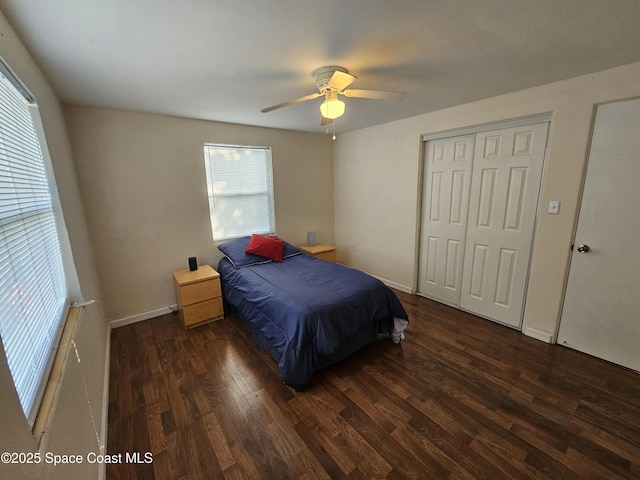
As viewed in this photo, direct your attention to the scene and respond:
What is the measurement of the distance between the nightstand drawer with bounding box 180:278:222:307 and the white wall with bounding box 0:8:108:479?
79 cm

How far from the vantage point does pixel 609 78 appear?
1930mm

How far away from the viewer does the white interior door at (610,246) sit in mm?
1949

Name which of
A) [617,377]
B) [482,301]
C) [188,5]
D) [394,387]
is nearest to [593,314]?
[617,377]

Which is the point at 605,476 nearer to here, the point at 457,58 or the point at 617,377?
the point at 617,377

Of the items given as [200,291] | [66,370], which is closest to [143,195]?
[200,291]

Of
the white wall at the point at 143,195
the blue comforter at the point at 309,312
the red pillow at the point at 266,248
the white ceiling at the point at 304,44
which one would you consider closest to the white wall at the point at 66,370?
the white ceiling at the point at 304,44

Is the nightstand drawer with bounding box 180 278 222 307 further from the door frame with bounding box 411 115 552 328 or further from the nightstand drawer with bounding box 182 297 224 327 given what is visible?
the door frame with bounding box 411 115 552 328

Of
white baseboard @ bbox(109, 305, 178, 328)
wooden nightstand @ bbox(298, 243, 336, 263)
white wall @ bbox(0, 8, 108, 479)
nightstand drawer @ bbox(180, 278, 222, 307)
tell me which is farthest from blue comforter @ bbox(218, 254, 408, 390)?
white wall @ bbox(0, 8, 108, 479)

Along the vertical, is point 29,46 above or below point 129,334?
above

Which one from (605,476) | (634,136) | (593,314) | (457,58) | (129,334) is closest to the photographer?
(605,476)

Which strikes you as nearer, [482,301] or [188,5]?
[188,5]

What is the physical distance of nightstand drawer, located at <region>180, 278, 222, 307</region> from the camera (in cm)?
277

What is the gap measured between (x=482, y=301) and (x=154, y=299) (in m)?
3.70

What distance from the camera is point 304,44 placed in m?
1.54
